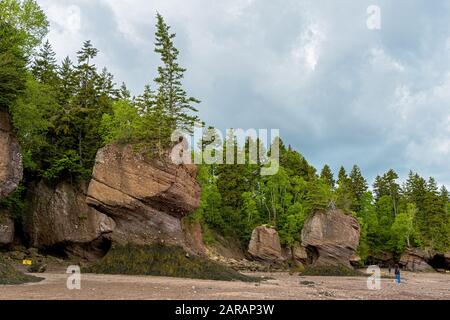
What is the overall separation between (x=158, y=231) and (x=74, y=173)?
15.3m

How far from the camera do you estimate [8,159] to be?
104ft

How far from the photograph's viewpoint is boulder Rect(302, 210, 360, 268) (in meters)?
59.6

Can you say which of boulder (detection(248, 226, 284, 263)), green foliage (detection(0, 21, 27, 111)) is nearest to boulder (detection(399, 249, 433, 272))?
boulder (detection(248, 226, 284, 263))

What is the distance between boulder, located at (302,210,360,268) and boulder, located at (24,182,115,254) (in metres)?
30.8

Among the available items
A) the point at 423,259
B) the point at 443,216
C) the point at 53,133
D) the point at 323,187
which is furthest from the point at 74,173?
the point at 443,216

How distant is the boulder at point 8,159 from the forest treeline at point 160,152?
6.86 ft

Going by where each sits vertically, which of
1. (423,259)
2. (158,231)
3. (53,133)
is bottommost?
(423,259)

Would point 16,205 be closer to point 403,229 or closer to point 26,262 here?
point 26,262

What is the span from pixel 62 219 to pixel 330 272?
115ft

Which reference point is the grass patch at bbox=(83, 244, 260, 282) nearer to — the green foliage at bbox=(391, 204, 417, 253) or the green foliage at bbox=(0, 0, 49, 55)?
the green foliage at bbox=(0, 0, 49, 55)

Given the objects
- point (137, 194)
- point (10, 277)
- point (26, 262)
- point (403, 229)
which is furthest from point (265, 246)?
point (10, 277)

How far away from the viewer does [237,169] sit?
268ft

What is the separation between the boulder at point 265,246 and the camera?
66.1m

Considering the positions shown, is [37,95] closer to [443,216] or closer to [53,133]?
[53,133]
